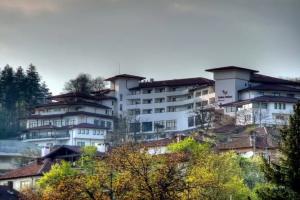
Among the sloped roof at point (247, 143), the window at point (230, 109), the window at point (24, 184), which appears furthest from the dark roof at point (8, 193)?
the window at point (230, 109)

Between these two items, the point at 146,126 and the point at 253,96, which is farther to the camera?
the point at 146,126

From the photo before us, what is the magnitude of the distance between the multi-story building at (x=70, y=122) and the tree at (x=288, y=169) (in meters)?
98.5

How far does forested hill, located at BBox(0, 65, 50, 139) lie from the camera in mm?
153800

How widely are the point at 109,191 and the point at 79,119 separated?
105 meters

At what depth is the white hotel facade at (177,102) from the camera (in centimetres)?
12538

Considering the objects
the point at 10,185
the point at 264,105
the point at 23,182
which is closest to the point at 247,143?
the point at 23,182

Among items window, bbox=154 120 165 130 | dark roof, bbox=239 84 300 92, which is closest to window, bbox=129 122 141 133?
window, bbox=154 120 165 130

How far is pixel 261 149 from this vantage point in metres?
93.1

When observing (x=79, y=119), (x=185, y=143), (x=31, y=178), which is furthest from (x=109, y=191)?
(x=79, y=119)

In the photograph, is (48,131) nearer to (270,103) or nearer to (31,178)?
(270,103)

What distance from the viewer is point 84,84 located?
6742 inches

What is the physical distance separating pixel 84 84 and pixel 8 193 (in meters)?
89.5

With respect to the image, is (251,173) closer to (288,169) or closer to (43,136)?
(288,169)

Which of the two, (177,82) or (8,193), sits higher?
(177,82)
